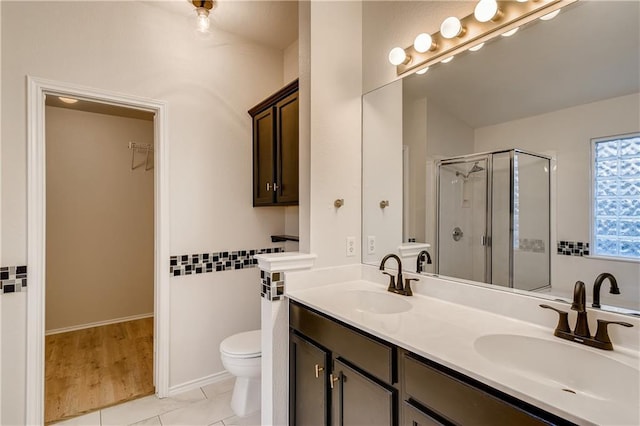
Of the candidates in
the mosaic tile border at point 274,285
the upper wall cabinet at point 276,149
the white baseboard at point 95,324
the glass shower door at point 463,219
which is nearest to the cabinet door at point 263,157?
the upper wall cabinet at point 276,149

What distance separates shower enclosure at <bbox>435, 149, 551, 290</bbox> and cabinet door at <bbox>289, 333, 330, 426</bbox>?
77cm

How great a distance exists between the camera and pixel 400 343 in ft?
3.46

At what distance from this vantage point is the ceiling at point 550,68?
3.49 feet

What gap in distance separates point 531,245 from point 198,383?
7.83 feet

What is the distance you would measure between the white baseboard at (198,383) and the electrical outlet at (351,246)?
1495 millimetres

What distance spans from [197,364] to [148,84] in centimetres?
207

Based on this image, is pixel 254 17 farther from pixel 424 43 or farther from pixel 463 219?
pixel 463 219

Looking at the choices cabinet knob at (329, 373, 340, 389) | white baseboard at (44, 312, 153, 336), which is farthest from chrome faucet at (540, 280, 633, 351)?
white baseboard at (44, 312, 153, 336)

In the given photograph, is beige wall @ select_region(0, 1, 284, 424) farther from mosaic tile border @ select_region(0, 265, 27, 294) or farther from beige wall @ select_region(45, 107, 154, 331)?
beige wall @ select_region(45, 107, 154, 331)

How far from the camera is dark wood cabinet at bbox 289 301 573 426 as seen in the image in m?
0.83

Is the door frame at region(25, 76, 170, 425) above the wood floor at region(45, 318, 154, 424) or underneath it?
above

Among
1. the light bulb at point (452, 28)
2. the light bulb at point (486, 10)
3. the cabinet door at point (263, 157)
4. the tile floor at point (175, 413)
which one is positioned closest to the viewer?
the light bulb at point (486, 10)

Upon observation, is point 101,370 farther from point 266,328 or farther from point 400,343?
point 400,343

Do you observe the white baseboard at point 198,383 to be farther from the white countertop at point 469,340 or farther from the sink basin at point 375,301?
the sink basin at point 375,301
